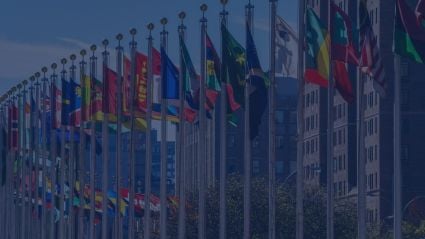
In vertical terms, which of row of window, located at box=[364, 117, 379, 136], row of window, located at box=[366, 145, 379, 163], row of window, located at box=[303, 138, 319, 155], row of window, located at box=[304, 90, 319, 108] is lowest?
row of window, located at box=[366, 145, 379, 163]

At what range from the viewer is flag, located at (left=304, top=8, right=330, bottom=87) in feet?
216

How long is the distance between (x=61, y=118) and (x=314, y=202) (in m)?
27.8

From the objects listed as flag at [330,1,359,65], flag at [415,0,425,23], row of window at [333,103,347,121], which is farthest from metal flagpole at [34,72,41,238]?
row of window at [333,103,347,121]

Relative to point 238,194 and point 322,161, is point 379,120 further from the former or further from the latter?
point 238,194

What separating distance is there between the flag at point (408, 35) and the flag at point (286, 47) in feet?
38.4

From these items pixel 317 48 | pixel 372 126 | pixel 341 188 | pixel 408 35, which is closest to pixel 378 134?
pixel 372 126

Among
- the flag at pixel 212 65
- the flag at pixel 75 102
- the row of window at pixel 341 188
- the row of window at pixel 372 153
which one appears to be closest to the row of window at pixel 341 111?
the row of window at pixel 372 153

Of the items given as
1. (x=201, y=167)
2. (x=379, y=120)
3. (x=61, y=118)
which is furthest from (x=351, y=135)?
(x=201, y=167)

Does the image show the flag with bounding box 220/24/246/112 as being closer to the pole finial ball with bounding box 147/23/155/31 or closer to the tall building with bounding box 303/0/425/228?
the pole finial ball with bounding box 147/23/155/31

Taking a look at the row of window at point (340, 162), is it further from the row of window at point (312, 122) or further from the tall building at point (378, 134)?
the row of window at point (312, 122)

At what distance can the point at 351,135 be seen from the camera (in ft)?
562

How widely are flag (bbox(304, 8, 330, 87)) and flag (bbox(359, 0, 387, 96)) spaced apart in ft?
10.0

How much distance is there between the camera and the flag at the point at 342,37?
63938mm

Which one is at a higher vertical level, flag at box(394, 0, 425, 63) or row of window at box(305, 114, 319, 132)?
row of window at box(305, 114, 319, 132)
